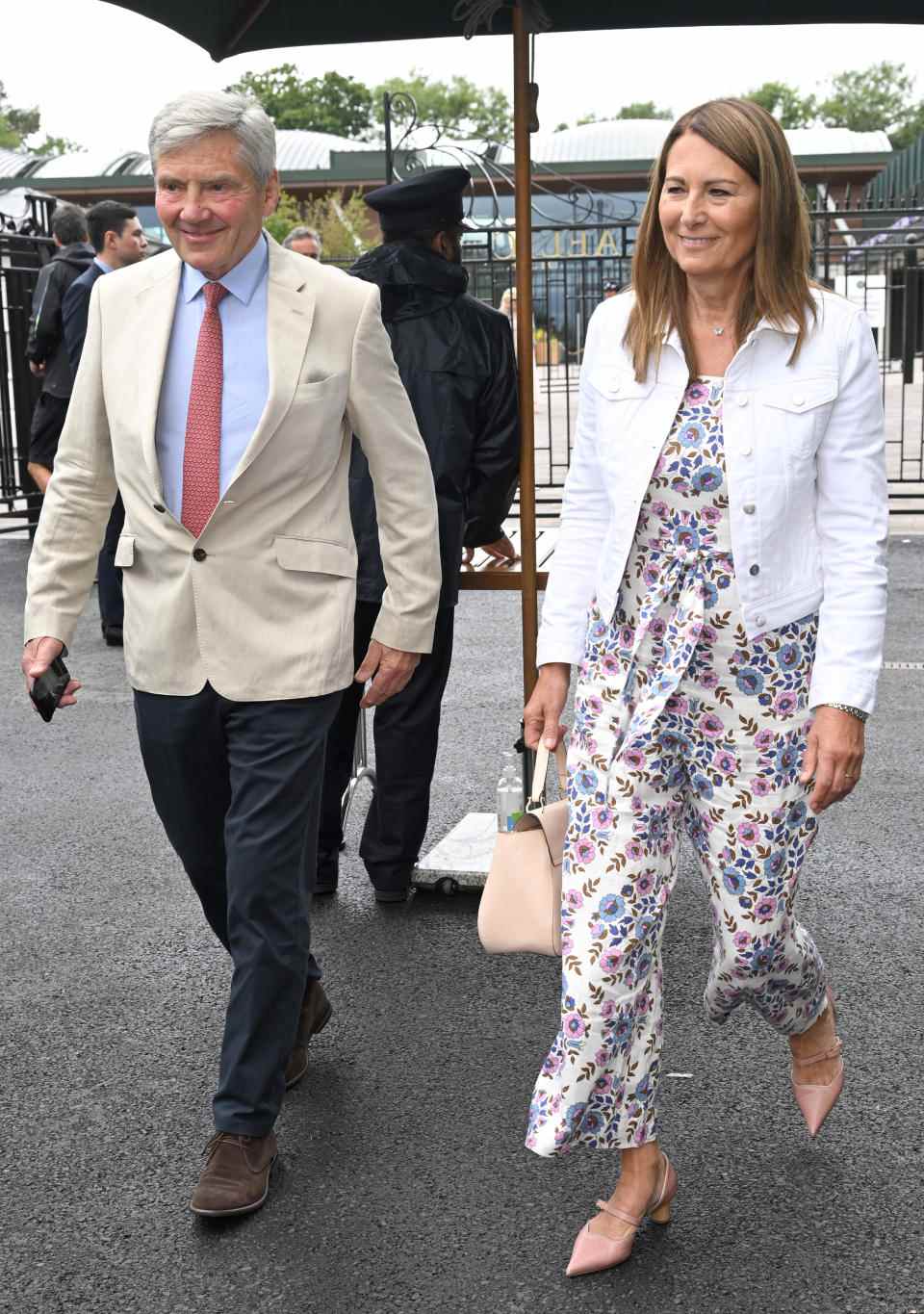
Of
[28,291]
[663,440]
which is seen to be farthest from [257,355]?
[28,291]

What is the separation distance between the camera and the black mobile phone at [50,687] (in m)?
3.22

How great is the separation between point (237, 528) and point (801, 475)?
3.56 ft

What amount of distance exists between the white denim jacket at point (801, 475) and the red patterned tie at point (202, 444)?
0.78 meters

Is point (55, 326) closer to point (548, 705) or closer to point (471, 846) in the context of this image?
point (471, 846)

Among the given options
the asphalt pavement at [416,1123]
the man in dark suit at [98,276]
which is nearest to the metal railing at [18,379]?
the man in dark suit at [98,276]

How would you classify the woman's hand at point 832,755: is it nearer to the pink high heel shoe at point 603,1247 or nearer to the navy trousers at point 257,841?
the pink high heel shoe at point 603,1247

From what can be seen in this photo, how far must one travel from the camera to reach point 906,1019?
3.98 meters

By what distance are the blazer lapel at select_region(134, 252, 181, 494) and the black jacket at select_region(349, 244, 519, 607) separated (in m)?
1.45

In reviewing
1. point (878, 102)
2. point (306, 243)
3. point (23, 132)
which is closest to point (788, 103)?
point (878, 102)

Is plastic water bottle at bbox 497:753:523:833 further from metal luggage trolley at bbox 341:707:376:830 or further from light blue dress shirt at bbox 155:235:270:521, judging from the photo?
light blue dress shirt at bbox 155:235:270:521

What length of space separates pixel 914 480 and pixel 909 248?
1.89 m

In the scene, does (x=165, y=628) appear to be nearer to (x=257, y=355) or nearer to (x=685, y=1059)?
(x=257, y=355)

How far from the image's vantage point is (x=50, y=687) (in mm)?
3234

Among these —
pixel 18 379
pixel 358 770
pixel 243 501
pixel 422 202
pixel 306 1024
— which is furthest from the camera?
pixel 18 379
